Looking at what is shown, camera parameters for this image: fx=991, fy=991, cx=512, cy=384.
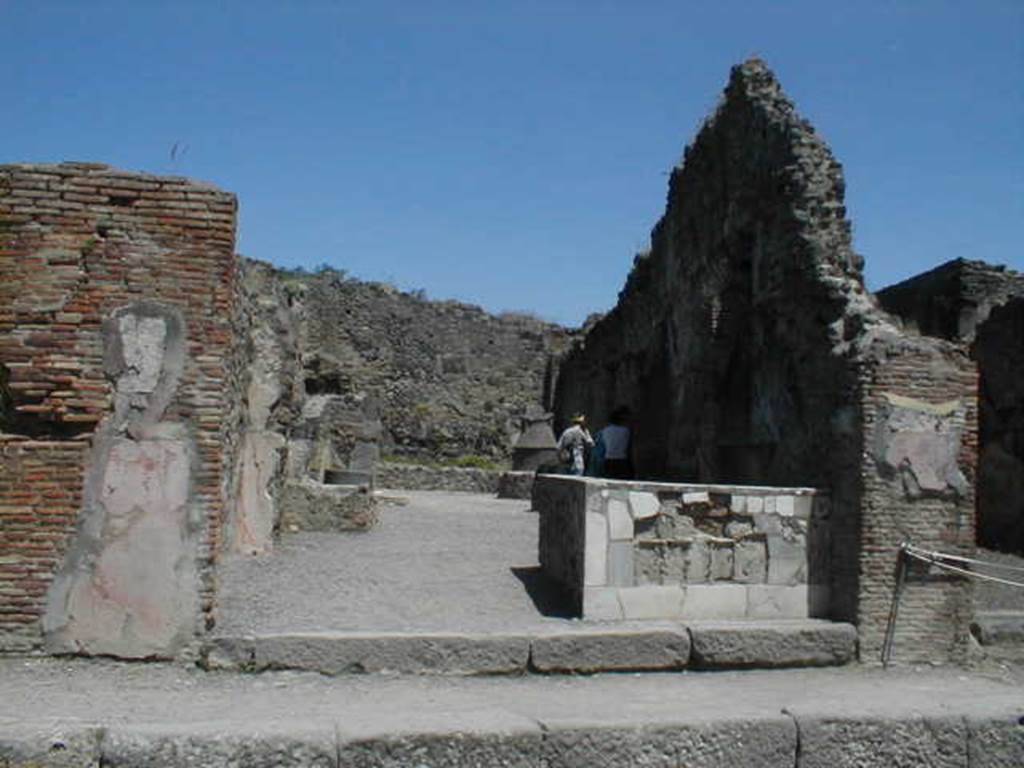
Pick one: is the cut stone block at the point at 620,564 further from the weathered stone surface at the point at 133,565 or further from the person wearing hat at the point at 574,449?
the person wearing hat at the point at 574,449

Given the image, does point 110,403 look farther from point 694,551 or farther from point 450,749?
point 694,551

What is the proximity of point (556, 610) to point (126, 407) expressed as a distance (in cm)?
329

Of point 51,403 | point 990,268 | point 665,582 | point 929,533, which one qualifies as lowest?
point 665,582

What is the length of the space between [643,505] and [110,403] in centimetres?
364

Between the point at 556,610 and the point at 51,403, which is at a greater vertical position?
the point at 51,403

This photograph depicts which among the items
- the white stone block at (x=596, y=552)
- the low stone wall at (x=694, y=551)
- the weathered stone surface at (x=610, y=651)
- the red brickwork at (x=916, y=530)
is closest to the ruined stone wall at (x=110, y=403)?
the weathered stone surface at (x=610, y=651)

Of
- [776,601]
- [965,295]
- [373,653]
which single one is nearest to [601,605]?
[776,601]

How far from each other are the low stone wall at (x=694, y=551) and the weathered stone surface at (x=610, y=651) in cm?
50

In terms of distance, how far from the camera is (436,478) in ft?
80.4

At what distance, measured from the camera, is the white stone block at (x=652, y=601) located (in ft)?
22.9

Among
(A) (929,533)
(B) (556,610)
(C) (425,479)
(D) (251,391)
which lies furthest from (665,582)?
(C) (425,479)

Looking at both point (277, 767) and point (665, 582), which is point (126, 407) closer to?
point (277, 767)

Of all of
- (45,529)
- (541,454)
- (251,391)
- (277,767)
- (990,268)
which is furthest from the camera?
(541,454)

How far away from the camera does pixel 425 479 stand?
2442cm
